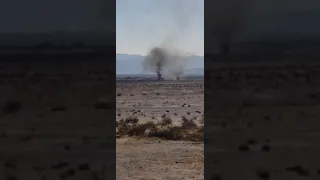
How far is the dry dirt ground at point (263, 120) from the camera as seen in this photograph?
126 inches

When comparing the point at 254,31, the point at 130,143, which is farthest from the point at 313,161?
the point at 130,143

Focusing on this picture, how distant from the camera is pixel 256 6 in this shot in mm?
3227

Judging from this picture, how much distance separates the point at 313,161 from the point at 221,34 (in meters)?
0.99

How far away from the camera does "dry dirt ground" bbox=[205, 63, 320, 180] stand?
3.20 metres

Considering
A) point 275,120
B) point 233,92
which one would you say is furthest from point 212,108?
point 275,120

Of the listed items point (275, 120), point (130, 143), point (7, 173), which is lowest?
point (130, 143)

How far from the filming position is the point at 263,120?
10.6 feet

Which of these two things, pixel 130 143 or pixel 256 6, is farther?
pixel 130 143

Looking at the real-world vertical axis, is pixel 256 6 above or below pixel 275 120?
above

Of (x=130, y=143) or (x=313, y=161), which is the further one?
(x=130, y=143)

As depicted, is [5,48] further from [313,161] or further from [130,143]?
[130,143]

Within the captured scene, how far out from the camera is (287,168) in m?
3.22

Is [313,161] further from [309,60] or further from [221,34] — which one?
[221,34]

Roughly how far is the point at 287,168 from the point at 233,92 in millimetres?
589
